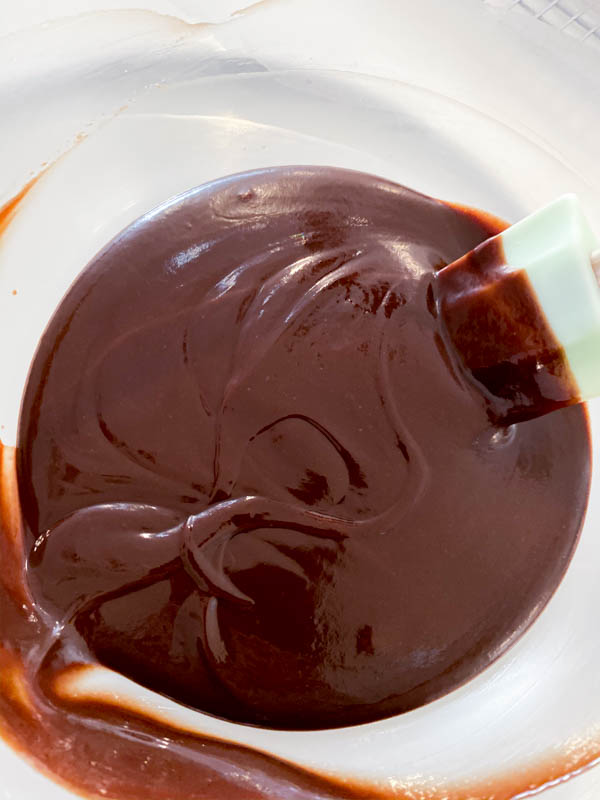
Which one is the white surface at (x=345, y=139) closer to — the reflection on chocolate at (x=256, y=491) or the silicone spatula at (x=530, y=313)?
the reflection on chocolate at (x=256, y=491)

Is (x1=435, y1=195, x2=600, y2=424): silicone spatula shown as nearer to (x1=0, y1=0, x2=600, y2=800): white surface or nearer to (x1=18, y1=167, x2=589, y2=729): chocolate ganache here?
(x1=18, y1=167, x2=589, y2=729): chocolate ganache

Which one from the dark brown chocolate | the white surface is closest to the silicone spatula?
the dark brown chocolate

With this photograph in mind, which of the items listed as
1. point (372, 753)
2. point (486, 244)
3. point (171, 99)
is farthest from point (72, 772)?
point (171, 99)

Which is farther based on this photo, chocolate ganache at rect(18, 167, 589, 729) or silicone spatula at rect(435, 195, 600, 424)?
chocolate ganache at rect(18, 167, 589, 729)

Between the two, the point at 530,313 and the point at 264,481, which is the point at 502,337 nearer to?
the point at 530,313

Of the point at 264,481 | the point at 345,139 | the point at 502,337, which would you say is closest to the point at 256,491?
the point at 264,481

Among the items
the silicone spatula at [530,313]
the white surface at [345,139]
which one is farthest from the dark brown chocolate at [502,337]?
the white surface at [345,139]

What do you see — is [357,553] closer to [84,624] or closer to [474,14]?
[84,624]

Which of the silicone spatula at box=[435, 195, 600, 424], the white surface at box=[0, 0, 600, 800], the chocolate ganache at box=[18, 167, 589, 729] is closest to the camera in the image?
the silicone spatula at box=[435, 195, 600, 424]
